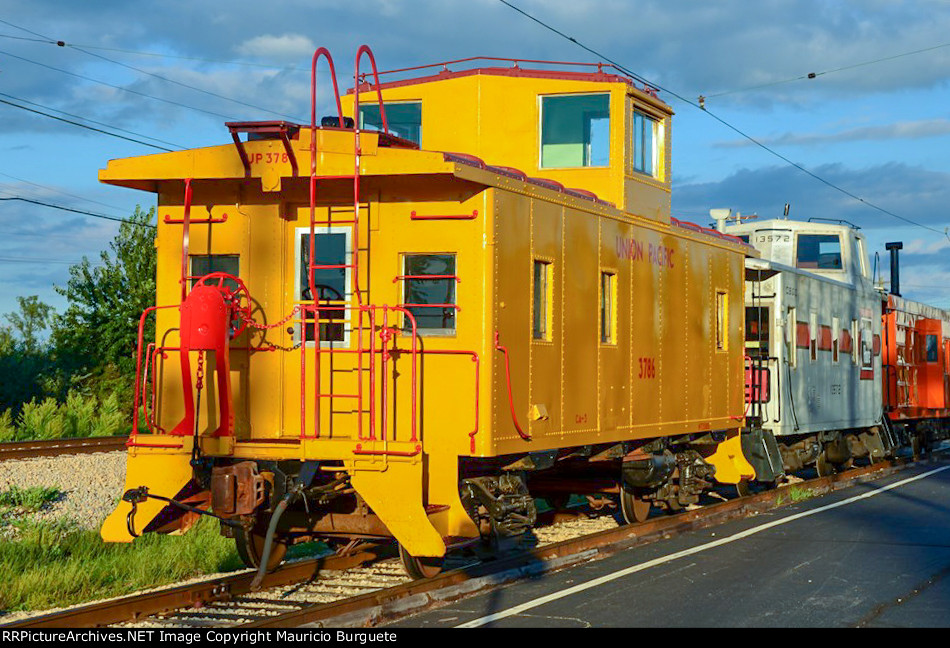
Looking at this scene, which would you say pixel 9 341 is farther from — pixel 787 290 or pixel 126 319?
pixel 787 290

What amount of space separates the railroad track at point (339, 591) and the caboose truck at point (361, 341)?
32 centimetres

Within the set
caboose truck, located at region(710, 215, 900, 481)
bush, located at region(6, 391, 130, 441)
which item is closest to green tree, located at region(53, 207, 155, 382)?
bush, located at region(6, 391, 130, 441)

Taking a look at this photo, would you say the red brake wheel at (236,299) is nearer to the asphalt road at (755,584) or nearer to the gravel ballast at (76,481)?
the asphalt road at (755,584)

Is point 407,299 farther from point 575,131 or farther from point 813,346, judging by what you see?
point 813,346

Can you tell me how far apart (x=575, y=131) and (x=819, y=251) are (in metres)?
12.0

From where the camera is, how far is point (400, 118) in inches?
463

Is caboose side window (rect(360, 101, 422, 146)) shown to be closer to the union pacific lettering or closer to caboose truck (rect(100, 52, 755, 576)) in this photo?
caboose truck (rect(100, 52, 755, 576))

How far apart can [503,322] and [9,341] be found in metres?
25.8

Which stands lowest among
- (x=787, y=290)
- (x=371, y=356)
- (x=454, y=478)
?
(x=454, y=478)

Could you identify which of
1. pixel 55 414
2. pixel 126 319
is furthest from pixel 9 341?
pixel 55 414

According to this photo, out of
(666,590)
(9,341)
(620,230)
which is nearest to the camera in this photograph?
(666,590)

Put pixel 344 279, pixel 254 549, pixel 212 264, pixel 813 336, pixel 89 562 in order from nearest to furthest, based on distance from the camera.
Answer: pixel 344 279 → pixel 212 264 → pixel 254 549 → pixel 89 562 → pixel 813 336

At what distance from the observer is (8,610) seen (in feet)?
28.5

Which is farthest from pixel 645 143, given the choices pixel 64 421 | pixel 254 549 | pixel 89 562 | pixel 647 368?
pixel 64 421
